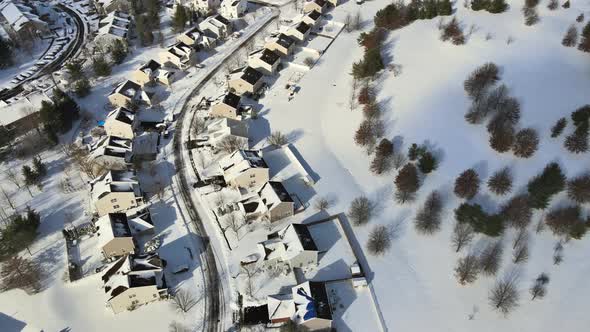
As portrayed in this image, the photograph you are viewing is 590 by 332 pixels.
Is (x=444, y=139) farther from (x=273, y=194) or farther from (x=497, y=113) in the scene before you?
(x=273, y=194)

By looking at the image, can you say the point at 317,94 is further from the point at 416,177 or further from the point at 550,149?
the point at 550,149

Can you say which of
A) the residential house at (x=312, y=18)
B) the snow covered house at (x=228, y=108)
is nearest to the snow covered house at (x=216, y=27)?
the residential house at (x=312, y=18)

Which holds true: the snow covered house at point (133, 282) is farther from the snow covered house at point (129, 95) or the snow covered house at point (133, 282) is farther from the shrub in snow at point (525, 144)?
the shrub in snow at point (525, 144)

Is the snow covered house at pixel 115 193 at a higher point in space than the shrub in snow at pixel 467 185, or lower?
higher

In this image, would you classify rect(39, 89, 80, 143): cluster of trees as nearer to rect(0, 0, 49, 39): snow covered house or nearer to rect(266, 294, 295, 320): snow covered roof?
rect(0, 0, 49, 39): snow covered house

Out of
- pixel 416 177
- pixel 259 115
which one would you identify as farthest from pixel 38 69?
pixel 416 177

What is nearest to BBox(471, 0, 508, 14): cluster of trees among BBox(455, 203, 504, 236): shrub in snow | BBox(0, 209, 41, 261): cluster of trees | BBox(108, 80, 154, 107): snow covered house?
BBox(455, 203, 504, 236): shrub in snow
